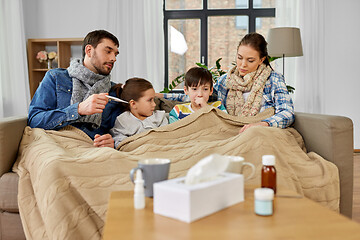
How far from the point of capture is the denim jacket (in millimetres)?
1913

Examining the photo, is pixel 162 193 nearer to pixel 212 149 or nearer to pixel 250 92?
pixel 212 149

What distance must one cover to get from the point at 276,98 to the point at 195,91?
1.59 ft

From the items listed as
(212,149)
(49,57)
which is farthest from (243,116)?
(49,57)

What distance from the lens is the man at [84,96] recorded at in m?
1.88

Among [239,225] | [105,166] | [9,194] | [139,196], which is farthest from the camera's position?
[9,194]

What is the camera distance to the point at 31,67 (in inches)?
177

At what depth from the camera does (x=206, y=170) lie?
0.90m

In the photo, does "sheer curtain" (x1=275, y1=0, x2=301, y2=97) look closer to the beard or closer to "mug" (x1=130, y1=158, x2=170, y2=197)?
the beard

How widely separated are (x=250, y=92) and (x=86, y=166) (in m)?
1.18

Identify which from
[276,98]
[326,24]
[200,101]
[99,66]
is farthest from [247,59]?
[326,24]

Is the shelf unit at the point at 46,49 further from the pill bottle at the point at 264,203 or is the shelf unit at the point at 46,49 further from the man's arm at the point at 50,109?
the pill bottle at the point at 264,203

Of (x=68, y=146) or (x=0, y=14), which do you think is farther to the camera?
(x=0, y=14)

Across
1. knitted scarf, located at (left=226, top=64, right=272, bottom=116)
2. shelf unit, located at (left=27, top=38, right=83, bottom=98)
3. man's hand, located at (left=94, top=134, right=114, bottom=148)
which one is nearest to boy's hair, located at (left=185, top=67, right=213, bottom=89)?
knitted scarf, located at (left=226, top=64, right=272, bottom=116)

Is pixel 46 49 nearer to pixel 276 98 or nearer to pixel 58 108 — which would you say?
pixel 58 108
